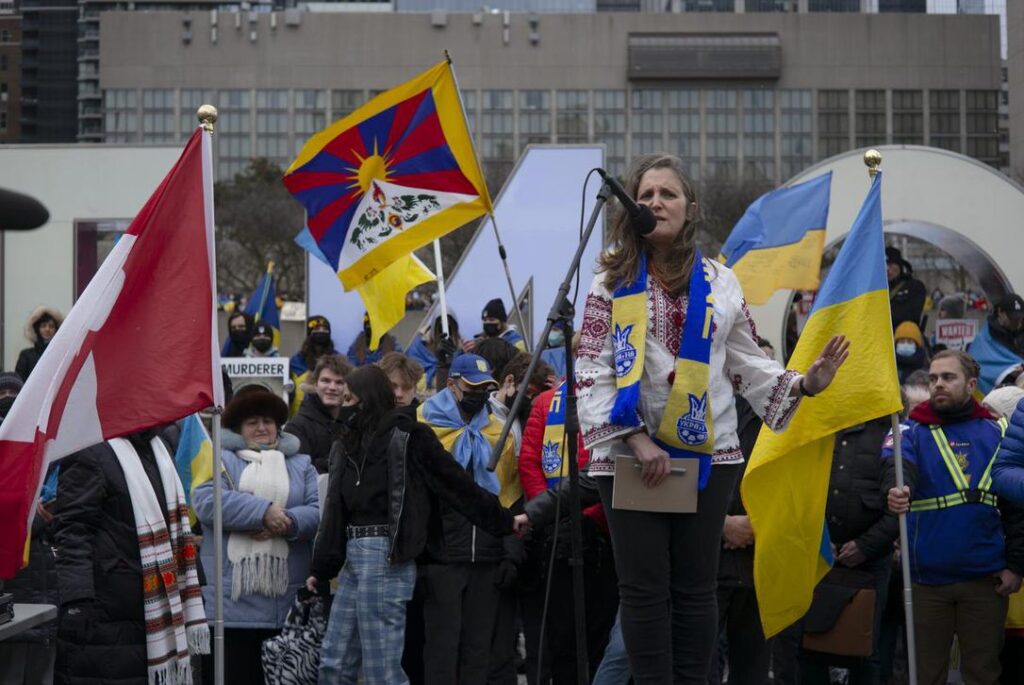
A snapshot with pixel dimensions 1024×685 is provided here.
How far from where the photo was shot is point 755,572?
21.8 ft

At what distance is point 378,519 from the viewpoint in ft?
23.5

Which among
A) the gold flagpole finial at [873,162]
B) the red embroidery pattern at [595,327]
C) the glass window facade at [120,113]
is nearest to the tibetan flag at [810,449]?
the gold flagpole finial at [873,162]

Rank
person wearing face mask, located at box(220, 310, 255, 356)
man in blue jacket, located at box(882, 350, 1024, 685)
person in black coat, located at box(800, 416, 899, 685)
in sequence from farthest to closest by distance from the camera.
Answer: person wearing face mask, located at box(220, 310, 255, 356) → person in black coat, located at box(800, 416, 899, 685) → man in blue jacket, located at box(882, 350, 1024, 685)

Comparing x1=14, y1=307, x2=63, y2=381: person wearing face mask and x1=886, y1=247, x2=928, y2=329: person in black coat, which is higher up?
x1=886, y1=247, x2=928, y2=329: person in black coat

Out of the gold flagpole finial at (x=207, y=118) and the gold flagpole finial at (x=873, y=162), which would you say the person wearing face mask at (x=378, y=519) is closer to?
the gold flagpole finial at (x=207, y=118)

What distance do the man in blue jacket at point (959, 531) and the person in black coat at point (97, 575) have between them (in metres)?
3.52

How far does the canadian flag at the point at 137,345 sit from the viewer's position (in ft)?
17.1

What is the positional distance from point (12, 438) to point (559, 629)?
11.1 feet

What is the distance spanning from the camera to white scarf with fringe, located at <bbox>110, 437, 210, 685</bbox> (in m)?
6.41

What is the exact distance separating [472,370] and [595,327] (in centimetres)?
272

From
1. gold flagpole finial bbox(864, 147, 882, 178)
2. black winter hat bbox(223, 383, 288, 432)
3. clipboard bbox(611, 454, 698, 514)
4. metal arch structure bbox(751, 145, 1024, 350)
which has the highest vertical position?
metal arch structure bbox(751, 145, 1024, 350)

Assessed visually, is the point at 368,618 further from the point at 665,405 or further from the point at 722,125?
the point at 722,125

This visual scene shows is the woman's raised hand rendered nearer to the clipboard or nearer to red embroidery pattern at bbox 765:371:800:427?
red embroidery pattern at bbox 765:371:800:427

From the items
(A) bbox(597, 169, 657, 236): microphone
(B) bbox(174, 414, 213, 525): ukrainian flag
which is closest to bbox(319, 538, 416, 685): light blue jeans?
(B) bbox(174, 414, 213, 525): ukrainian flag
